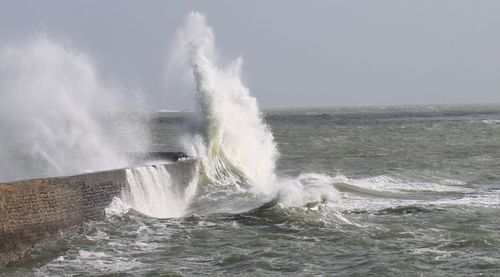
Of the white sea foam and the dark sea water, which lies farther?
the white sea foam

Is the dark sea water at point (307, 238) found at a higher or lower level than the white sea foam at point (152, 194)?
lower

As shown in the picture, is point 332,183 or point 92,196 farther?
point 332,183

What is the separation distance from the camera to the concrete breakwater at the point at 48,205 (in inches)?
398

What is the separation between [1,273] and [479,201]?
34.9ft

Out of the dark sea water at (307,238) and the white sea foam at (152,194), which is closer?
the dark sea water at (307,238)

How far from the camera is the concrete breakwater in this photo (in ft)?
33.1

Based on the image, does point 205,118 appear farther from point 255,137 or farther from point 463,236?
point 463,236

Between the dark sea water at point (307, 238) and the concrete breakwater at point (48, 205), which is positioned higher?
the concrete breakwater at point (48, 205)

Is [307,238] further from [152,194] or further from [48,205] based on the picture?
[152,194]

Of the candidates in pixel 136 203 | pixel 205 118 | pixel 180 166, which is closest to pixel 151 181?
pixel 136 203

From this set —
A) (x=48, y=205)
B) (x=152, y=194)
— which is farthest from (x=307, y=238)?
(x=152, y=194)

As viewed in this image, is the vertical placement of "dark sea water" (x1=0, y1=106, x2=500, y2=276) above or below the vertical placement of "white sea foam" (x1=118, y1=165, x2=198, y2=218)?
below

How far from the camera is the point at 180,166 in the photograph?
17750 mm

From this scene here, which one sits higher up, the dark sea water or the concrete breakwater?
the concrete breakwater
